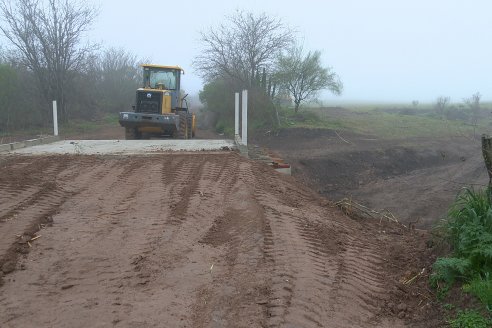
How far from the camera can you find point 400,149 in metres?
20.8

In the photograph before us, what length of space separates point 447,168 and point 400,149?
4.17 meters

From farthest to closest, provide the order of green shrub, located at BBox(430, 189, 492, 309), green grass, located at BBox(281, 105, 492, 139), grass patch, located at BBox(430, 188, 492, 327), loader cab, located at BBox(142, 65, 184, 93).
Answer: green grass, located at BBox(281, 105, 492, 139), loader cab, located at BBox(142, 65, 184, 93), green shrub, located at BBox(430, 189, 492, 309), grass patch, located at BBox(430, 188, 492, 327)

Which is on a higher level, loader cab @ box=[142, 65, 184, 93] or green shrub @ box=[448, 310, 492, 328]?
loader cab @ box=[142, 65, 184, 93]

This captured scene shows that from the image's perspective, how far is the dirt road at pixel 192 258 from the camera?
12.5 ft

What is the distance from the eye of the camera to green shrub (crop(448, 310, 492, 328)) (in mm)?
3744

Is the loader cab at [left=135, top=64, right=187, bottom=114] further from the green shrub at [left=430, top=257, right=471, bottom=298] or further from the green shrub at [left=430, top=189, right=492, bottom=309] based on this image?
the green shrub at [left=430, top=257, right=471, bottom=298]

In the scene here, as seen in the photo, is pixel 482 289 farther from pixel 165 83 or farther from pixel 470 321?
pixel 165 83

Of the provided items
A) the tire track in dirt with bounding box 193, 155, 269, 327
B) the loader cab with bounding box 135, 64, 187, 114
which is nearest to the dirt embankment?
the tire track in dirt with bounding box 193, 155, 269, 327

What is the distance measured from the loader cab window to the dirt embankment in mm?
5677

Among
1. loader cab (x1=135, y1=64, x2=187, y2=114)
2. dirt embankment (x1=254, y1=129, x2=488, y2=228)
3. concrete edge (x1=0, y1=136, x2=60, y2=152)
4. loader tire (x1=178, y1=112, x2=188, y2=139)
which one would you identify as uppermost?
loader cab (x1=135, y1=64, x2=187, y2=114)

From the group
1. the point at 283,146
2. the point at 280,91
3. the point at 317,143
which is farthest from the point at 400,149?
the point at 280,91

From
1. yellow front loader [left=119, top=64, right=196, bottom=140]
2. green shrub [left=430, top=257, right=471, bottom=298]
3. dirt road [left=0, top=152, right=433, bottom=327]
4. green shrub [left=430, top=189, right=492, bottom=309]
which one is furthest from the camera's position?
yellow front loader [left=119, top=64, right=196, bottom=140]

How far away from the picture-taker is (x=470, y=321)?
3.82 m

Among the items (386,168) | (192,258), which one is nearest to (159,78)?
(386,168)
